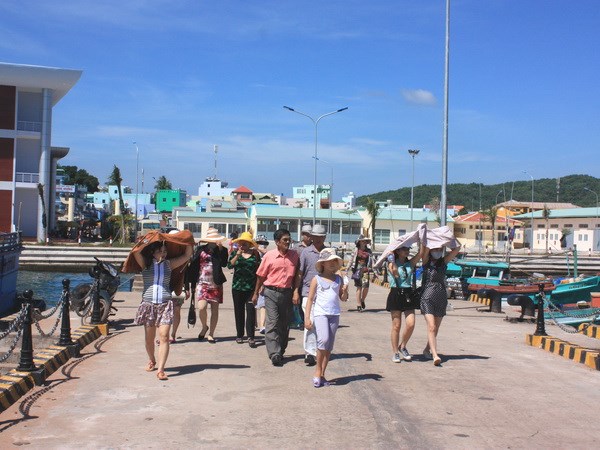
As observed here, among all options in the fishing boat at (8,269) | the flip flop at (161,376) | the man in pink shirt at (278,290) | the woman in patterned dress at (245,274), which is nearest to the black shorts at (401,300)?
the man in pink shirt at (278,290)

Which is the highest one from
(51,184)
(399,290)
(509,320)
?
(51,184)

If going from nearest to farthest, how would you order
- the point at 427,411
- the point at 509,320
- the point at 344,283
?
1. the point at 427,411
2. the point at 344,283
3. the point at 509,320

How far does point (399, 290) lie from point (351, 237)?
74250 millimetres

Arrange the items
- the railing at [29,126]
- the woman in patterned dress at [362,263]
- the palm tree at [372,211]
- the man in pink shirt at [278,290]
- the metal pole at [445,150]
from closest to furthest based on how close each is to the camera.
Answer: the man in pink shirt at [278,290], the woman in patterned dress at [362,263], the metal pole at [445,150], the railing at [29,126], the palm tree at [372,211]

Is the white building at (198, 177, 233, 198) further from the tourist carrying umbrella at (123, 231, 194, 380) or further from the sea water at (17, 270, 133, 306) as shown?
the tourist carrying umbrella at (123, 231, 194, 380)

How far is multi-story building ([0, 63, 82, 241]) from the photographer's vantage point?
53094mm

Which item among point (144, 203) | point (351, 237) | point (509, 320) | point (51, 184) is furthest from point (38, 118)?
point (144, 203)

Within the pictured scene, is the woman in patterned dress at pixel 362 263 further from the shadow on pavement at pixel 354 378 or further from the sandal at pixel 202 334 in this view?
the shadow on pavement at pixel 354 378

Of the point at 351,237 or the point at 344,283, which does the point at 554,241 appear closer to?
the point at 351,237

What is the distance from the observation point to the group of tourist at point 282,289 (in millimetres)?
8680

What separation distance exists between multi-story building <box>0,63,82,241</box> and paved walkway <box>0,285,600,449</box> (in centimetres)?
4555

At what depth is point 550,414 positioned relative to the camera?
7.54 meters

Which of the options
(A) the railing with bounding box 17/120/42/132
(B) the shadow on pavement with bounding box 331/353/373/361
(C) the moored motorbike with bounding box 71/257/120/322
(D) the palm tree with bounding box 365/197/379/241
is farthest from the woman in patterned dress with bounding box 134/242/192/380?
(D) the palm tree with bounding box 365/197/379/241

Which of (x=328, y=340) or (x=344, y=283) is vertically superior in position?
(x=344, y=283)
